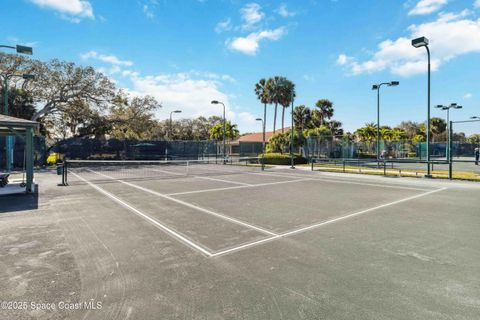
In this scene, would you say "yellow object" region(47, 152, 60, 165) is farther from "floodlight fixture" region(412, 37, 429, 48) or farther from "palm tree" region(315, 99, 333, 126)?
"palm tree" region(315, 99, 333, 126)

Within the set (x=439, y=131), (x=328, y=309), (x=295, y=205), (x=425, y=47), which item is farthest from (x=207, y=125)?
(x=328, y=309)

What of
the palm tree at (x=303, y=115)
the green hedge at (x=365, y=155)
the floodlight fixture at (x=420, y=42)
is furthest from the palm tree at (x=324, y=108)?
the floodlight fixture at (x=420, y=42)

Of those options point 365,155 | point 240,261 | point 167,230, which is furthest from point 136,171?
point 365,155

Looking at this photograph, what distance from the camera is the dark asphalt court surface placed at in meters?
→ 3.00

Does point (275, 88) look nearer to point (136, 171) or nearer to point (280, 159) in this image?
point (280, 159)

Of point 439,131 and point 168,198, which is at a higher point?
point 439,131

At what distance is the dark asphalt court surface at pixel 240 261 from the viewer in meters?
3.00

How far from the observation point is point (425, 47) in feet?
51.5

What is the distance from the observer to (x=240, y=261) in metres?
4.24

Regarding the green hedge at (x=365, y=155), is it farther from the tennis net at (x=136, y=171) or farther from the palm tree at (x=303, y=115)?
the palm tree at (x=303, y=115)

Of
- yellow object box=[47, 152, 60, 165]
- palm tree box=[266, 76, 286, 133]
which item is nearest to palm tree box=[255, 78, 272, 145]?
palm tree box=[266, 76, 286, 133]

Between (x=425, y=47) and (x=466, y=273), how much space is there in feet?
53.9

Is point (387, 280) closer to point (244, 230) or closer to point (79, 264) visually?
point (244, 230)

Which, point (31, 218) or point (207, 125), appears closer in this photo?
point (31, 218)
